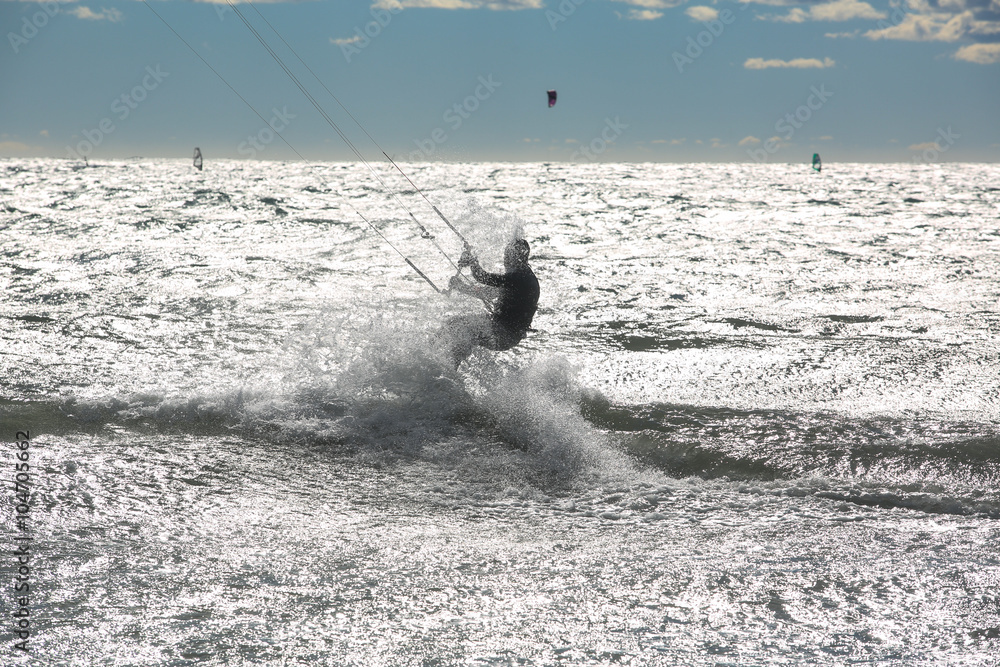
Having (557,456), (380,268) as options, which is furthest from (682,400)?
(380,268)

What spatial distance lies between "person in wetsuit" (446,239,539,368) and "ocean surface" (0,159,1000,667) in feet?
2.18

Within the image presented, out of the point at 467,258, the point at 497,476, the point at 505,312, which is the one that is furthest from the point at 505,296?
the point at 497,476

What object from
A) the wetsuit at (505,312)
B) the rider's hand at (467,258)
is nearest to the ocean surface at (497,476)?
the wetsuit at (505,312)

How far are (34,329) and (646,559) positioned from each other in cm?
1120

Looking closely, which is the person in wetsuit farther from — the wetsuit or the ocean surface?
the ocean surface

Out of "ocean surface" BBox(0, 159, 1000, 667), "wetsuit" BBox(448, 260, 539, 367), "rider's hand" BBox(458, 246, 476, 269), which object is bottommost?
"ocean surface" BBox(0, 159, 1000, 667)

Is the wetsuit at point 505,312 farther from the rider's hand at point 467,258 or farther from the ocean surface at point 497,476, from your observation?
the ocean surface at point 497,476

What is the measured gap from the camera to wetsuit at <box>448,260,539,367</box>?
9.00m

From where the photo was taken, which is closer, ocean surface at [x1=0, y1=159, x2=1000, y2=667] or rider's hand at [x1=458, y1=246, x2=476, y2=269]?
ocean surface at [x1=0, y1=159, x2=1000, y2=667]

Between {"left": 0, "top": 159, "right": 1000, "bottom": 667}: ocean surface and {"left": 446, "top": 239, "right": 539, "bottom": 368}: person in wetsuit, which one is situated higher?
{"left": 446, "top": 239, "right": 539, "bottom": 368}: person in wetsuit

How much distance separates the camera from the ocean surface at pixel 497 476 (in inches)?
185

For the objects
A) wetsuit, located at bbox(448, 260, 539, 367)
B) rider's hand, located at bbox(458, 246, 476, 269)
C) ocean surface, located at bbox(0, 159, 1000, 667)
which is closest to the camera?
ocean surface, located at bbox(0, 159, 1000, 667)

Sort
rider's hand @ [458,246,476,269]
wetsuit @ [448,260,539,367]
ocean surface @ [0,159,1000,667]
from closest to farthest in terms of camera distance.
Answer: ocean surface @ [0,159,1000,667] < rider's hand @ [458,246,476,269] < wetsuit @ [448,260,539,367]

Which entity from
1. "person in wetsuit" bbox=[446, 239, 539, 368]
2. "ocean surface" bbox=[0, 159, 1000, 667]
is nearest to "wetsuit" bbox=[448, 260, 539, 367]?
"person in wetsuit" bbox=[446, 239, 539, 368]
